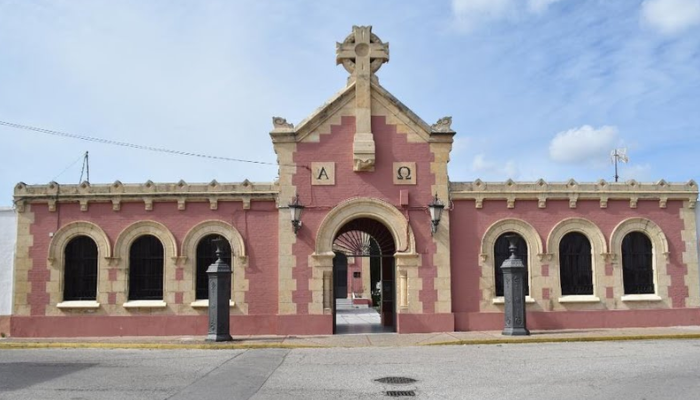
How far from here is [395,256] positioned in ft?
57.5

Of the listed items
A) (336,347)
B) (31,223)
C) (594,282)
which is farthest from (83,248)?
(594,282)

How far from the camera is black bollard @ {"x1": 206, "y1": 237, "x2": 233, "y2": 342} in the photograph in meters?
15.9

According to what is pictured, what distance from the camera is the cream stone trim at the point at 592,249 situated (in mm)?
18000

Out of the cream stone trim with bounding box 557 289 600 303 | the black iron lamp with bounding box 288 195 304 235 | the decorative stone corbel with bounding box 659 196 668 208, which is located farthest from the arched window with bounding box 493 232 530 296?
the black iron lamp with bounding box 288 195 304 235

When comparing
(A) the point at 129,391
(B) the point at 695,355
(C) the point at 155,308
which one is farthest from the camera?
(C) the point at 155,308

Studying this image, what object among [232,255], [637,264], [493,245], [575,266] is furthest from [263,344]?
[637,264]

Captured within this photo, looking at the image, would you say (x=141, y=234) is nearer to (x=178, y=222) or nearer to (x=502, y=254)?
(x=178, y=222)

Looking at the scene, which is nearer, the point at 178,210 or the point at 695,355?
the point at 695,355

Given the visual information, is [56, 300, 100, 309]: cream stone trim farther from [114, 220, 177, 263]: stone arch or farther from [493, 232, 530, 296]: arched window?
[493, 232, 530, 296]: arched window

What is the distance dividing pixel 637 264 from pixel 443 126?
6611 millimetres

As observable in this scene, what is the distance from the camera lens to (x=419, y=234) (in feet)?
57.7

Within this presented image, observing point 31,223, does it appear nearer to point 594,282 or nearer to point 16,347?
point 16,347

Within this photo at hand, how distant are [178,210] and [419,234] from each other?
641 cm

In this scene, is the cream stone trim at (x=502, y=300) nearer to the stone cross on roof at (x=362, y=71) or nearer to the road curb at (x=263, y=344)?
the road curb at (x=263, y=344)
